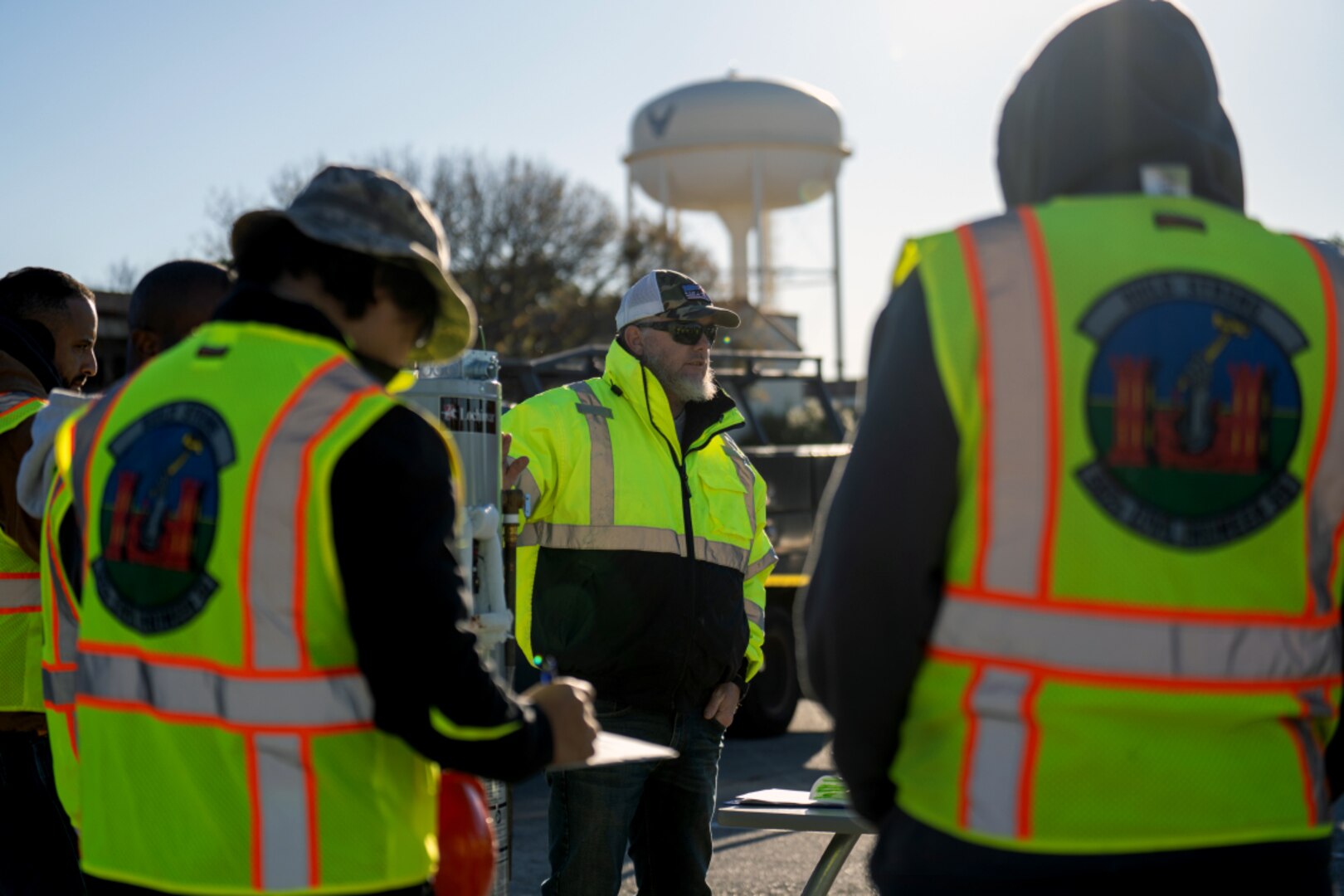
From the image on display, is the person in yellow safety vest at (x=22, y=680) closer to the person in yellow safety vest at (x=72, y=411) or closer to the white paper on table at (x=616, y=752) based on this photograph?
the person in yellow safety vest at (x=72, y=411)

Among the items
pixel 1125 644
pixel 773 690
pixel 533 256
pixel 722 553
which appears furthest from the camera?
pixel 533 256

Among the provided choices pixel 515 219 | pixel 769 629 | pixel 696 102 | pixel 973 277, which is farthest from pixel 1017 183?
pixel 696 102

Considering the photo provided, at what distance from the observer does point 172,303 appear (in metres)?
2.85

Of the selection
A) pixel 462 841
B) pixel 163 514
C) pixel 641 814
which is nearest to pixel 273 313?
pixel 163 514

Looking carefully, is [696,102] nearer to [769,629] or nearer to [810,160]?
[810,160]

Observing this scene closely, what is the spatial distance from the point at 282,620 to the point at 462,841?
41cm

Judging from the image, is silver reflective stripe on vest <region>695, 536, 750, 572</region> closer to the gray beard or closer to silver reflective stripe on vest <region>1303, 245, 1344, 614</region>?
the gray beard

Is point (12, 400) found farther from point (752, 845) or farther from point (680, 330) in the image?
point (752, 845)

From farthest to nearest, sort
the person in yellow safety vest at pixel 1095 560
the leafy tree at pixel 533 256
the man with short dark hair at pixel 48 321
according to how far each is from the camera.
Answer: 1. the leafy tree at pixel 533 256
2. the man with short dark hair at pixel 48 321
3. the person in yellow safety vest at pixel 1095 560

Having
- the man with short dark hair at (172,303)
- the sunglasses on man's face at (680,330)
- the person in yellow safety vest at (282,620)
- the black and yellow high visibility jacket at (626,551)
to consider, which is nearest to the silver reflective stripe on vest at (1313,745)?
the person in yellow safety vest at (282,620)

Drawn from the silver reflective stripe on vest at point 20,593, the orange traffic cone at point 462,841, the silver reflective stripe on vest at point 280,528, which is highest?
the silver reflective stripe on vest at point 280,528

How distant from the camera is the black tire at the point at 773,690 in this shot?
9430 mm

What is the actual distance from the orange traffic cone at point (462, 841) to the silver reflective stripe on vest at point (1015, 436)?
79 cm

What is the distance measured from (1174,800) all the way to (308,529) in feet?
3.67
